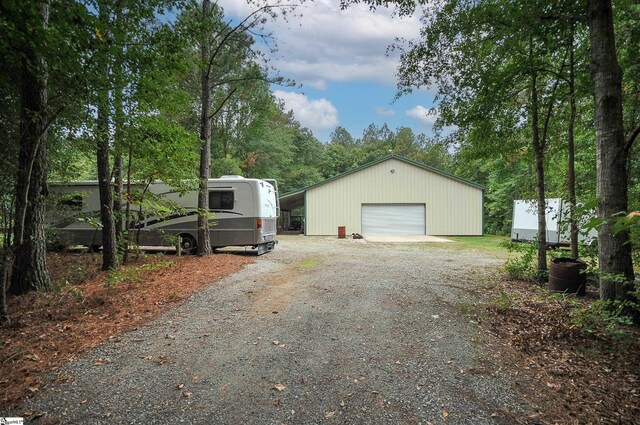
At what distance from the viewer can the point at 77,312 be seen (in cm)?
409

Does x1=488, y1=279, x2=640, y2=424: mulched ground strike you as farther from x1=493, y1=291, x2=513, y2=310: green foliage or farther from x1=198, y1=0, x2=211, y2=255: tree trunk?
x1=198, y1=0, x2=211, y2=255: tree trunk

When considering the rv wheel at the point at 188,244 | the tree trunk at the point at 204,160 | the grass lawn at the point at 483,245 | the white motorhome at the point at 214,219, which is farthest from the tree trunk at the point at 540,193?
the rv wheel at the point at 188,244

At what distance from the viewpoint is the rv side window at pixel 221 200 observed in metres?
10.0

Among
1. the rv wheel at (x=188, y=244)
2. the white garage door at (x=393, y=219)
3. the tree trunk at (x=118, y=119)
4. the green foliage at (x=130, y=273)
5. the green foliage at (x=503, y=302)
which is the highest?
the tree trunk at (x=118, y=119)

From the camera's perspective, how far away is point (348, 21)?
588 centimetres

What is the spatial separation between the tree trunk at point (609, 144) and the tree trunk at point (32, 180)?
643 centimetres

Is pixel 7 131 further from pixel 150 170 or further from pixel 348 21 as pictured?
pixel 348 21

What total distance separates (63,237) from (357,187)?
47.8ft

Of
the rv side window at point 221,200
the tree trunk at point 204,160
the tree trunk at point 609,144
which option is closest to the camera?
the tree trunk at point 609,144

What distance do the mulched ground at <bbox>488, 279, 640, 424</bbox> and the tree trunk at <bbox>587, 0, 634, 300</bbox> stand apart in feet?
2.36

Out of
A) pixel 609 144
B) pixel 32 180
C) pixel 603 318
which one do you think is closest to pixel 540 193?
pixel 609 144

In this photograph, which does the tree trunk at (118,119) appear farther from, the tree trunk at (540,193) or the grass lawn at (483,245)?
the grass lawn at (483,245)

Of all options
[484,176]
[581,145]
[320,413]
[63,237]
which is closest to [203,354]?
[320,413]

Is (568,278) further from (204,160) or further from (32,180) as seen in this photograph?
(204,160)
